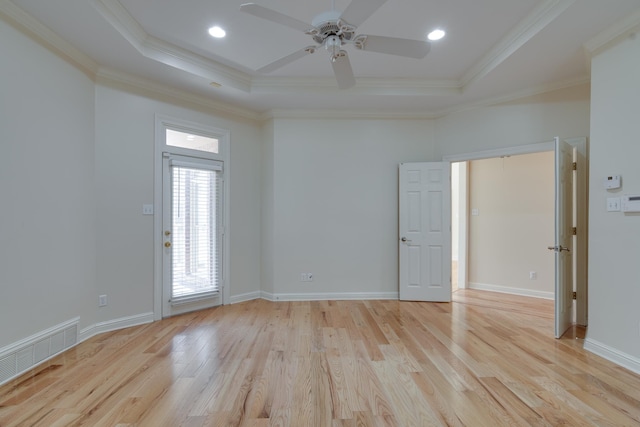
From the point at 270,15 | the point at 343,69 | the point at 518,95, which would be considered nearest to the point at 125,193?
the point at 270,15

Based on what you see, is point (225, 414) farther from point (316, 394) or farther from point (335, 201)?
point (335, 201)

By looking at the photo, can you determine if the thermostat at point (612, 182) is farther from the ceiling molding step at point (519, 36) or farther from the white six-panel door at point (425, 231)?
the white six-panel door at point (425, 231)

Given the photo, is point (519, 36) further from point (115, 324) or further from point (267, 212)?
point (115, 324)

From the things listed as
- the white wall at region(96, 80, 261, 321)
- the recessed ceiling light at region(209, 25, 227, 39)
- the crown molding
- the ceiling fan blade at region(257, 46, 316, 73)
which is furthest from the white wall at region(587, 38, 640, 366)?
the white wall at region(96, 80, 261, 321)

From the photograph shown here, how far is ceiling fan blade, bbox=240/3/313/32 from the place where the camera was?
168 cm

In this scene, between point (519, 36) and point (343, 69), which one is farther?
point (519, 36)

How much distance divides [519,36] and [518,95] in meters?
1.20

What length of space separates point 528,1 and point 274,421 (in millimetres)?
3573

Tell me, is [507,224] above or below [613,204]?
below

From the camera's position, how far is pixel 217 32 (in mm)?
2814

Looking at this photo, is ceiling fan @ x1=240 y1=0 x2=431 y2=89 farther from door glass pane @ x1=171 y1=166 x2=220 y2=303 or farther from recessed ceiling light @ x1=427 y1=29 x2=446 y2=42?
door glass pane @ x1=171 y1=166 x2=220 y2=303

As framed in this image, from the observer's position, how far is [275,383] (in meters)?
2.17

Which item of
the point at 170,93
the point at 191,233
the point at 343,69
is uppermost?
the point at 170,93

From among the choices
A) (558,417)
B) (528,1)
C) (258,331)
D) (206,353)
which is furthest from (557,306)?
Answer: (206,353)
